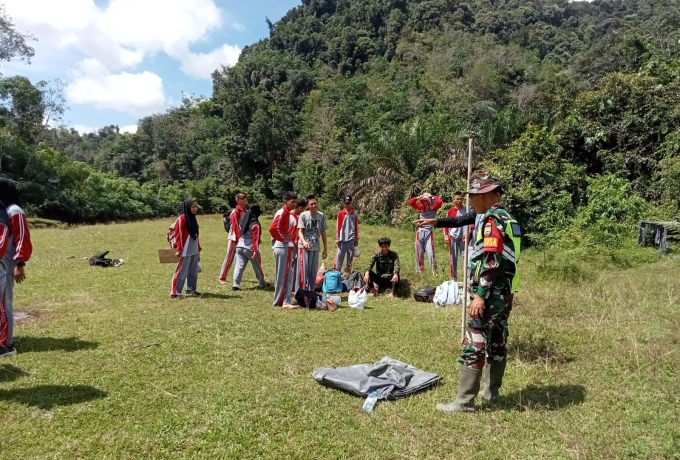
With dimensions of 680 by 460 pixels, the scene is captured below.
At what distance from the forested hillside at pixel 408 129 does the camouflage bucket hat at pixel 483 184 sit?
1108 centimetres

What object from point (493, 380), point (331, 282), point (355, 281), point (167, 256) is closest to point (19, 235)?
point (167, 256)

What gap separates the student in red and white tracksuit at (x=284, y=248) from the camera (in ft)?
27.1

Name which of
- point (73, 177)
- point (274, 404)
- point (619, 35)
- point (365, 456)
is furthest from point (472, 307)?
point (619, 35)

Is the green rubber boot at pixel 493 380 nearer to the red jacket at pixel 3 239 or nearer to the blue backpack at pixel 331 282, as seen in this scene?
the red jacket at pixel 3 239

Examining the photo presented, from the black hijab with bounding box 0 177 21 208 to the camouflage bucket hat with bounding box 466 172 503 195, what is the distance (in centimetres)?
504

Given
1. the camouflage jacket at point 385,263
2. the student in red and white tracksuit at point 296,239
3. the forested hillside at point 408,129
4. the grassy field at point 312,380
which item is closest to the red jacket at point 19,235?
the grassy field at point 312,380

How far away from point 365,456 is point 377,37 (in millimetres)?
83143

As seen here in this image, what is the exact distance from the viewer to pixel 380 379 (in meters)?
4.74

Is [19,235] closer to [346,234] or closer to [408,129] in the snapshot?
[346,234]

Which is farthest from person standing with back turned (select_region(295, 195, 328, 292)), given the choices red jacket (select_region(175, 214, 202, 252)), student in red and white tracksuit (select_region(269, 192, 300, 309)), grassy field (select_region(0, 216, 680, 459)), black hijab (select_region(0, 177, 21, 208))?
black hijab (select_region(0, 177, 21, 208))

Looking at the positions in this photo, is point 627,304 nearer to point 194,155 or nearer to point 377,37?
point 194,155

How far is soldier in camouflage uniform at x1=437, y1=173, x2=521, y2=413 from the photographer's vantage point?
4164 millimetres

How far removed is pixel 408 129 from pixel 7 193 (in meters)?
19.0

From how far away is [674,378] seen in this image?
484 centimetres
